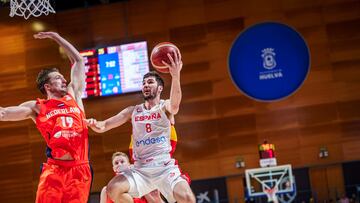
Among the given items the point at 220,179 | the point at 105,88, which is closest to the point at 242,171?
the point at 220,179

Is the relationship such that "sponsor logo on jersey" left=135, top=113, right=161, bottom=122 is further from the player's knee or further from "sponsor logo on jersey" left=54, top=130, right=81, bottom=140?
"sponsor logo on jersey" left=54, top=130, right=81, bottom=140

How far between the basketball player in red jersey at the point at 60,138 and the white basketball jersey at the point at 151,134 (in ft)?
2.94

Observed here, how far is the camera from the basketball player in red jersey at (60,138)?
5.23m

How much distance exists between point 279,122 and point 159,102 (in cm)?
692

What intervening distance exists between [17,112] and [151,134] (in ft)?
5.03

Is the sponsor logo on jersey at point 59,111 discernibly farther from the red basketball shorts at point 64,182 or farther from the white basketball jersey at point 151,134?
the white basketball jersey at point 151,134

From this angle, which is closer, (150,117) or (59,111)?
(59,111)

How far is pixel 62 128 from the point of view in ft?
17.7

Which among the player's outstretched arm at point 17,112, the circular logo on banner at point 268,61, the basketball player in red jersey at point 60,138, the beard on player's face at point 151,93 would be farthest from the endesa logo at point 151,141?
the circular logo on banner at point 268,61

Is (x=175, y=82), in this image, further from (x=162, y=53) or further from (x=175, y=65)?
(x=162, y=53)

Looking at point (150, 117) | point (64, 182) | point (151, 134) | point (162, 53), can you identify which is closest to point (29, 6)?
point (162, 53)

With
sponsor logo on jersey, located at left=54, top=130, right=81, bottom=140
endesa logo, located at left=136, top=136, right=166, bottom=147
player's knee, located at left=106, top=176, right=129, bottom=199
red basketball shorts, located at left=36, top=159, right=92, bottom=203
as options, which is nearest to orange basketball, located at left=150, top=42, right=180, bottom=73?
endesa logo, located at left=136, top=136, right=166, bottom=147

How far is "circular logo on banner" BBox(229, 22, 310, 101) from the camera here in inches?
516

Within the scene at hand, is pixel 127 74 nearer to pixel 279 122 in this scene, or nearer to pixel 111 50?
pixel 111 50
